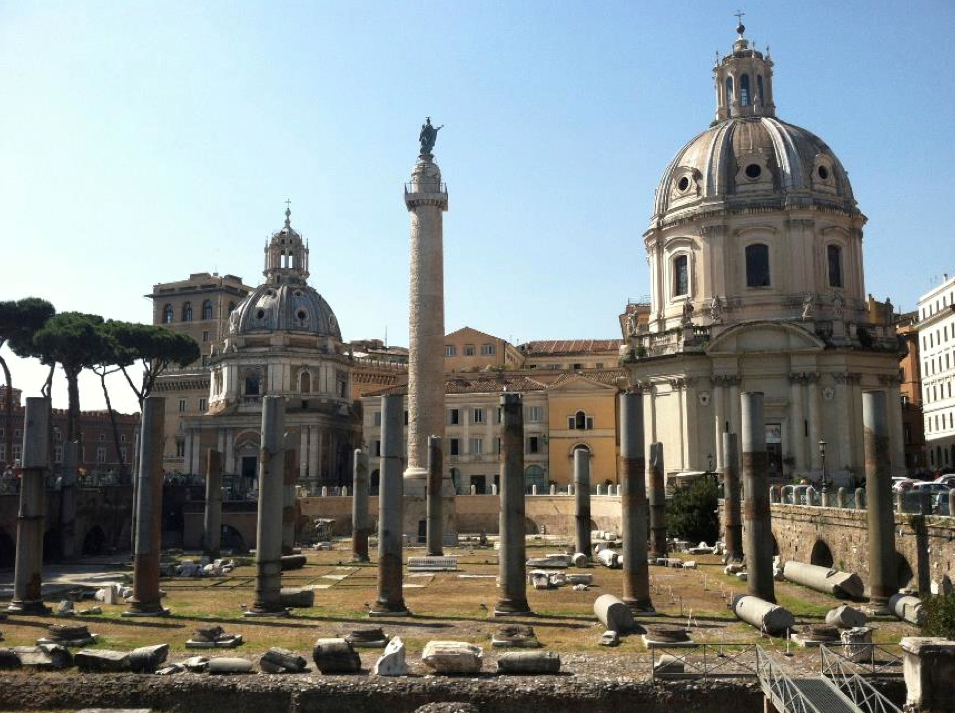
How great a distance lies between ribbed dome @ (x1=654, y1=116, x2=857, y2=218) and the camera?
5159cm

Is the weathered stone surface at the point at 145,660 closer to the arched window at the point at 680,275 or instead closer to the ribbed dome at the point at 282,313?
the arched window at the point at 680,275

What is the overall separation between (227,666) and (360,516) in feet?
77.7

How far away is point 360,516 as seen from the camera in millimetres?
39906

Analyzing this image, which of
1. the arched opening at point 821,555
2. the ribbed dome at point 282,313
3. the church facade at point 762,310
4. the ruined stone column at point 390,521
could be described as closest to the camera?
the ruined stone column at point 390,521

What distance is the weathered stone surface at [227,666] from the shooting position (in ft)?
53.3

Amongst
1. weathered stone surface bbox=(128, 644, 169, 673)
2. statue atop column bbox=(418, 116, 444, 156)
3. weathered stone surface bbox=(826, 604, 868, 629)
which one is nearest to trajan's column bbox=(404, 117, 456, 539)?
statue atop column bbox=(418, 116, 444, 156)

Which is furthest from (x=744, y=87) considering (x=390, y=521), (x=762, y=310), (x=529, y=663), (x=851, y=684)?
(x=529, y=663)

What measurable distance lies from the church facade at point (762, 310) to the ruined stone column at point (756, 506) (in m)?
23.7

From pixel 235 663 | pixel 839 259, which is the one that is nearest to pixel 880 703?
pixel 235 663

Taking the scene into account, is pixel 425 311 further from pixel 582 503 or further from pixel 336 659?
pixel 336 659

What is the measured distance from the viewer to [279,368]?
248ft

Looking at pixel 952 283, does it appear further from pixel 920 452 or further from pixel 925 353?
pixel 920 452

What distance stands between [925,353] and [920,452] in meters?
6.35

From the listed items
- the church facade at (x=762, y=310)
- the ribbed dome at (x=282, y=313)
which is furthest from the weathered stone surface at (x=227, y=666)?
the ribbed dome at (x=282, y=313)
